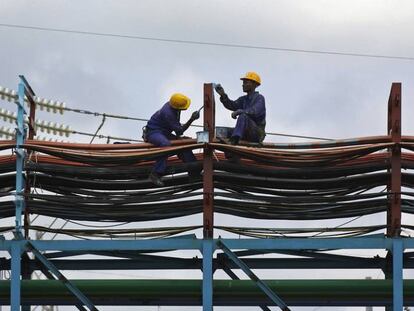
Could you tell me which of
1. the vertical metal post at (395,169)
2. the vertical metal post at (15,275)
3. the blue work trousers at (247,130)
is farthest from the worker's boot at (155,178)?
the vertical metal post at (395,169)

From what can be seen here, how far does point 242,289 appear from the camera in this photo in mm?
27016

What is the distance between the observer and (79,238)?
27.5m

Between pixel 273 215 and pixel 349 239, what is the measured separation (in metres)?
1.73

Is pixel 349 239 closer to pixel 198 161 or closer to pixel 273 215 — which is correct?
pixel 273 215

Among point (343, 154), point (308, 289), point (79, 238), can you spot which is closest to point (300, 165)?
point (343, 154)

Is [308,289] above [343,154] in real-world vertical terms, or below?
below

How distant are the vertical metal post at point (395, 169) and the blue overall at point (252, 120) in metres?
2.71

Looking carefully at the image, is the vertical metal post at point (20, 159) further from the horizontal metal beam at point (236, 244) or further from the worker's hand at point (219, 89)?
the worker's hand at point (219, 89)

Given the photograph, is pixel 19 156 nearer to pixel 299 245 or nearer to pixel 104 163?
pixel 104 163

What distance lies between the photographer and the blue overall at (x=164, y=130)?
27.4m

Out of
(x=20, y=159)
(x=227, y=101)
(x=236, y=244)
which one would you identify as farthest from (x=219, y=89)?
(x=20, y=159)

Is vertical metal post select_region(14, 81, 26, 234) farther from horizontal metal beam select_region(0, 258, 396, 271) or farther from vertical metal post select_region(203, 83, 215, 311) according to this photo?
vertical metal post select_region(203, 83, 215, 311)

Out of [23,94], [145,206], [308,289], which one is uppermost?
[23,94]

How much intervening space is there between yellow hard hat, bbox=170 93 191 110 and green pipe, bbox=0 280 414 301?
369 centimetres
